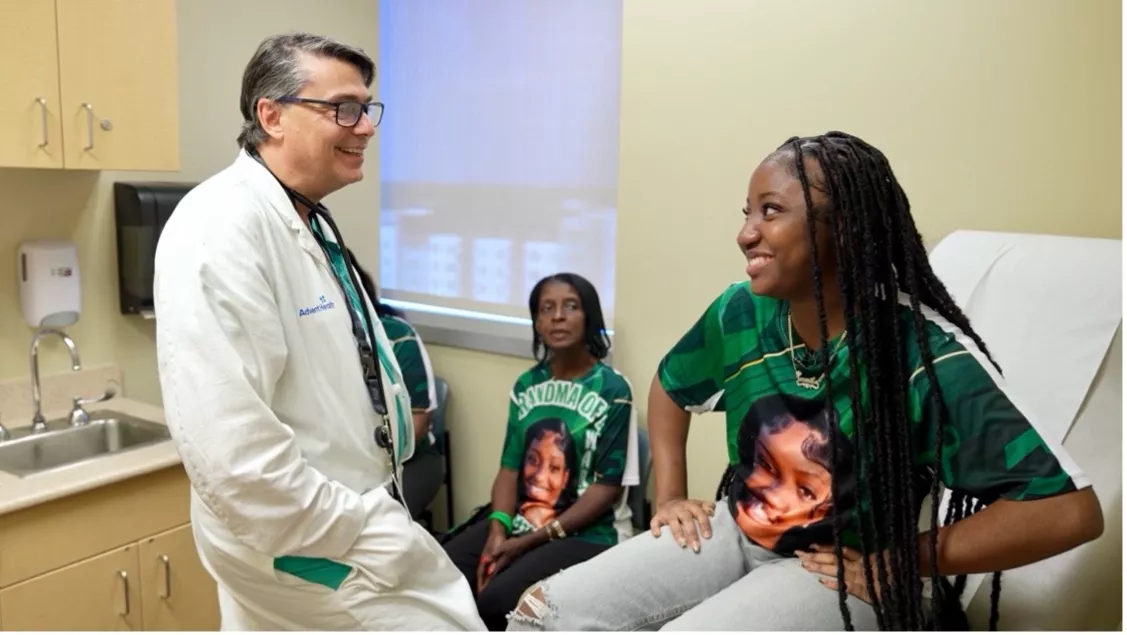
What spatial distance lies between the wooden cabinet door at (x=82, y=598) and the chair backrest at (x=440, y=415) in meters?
1.01

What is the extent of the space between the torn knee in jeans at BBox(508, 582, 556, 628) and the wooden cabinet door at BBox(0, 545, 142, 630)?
4.05 ft

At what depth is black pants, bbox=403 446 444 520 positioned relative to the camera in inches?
103

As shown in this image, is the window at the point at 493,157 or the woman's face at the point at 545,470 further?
the window at the point at 493,157

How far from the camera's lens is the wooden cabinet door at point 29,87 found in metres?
1.93

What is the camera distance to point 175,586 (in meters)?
2.18

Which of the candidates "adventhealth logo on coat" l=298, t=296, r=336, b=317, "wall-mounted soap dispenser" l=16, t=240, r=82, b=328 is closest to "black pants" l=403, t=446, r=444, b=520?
"wall-mounted soap dispenser" l=16, t=240, r=82, b=328

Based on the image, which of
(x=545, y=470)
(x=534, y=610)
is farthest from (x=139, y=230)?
(x=534, y=610)

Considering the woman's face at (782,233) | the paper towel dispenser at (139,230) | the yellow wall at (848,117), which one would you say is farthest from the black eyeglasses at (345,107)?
the paper towel dispenser at (139,230)

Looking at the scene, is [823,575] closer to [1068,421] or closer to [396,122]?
[1068,421]

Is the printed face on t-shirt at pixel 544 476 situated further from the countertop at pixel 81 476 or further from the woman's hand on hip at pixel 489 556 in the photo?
the countertop at pixel 81 476

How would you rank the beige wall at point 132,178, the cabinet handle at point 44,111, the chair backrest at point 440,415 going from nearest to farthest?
the cabinet handle at point 44,111, the beige wall at point 132,178, the chair backrest at point 440,415

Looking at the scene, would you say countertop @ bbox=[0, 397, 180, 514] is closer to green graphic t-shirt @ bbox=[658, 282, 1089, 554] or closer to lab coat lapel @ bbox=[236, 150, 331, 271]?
lab coat lapel @ bbox=[236, 150, 331, 271]

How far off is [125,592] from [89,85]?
1246 mm

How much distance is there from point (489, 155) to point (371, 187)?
21.1 inches
